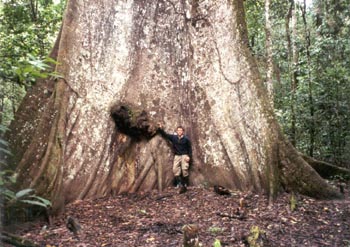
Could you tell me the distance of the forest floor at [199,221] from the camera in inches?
185

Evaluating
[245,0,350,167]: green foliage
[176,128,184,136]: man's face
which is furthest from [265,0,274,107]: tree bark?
[176,128,184,136]: man's face

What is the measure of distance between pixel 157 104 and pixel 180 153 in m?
1.01

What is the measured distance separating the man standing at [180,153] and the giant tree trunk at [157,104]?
0.16 metres

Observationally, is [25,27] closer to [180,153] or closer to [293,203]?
[180,153]

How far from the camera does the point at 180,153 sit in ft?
23.1

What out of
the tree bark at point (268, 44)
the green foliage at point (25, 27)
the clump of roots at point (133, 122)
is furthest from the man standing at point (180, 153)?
the tree bark at point (268, 44)

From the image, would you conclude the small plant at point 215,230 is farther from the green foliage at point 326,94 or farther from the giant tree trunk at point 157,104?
the green foliage at point 326,94

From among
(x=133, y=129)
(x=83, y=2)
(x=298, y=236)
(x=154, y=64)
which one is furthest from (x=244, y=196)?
(x=83, y=2)

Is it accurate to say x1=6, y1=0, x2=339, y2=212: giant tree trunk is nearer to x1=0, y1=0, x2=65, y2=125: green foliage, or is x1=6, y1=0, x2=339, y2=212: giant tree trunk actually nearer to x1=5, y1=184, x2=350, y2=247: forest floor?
x1=5, y1=184, x2=350, y2=247: forest floor

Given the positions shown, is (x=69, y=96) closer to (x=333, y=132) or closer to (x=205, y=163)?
(x=205, y=163)

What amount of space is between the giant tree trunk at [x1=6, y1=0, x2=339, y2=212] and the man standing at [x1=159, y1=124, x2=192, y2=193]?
16 centimetres

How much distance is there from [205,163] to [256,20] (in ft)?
28.3

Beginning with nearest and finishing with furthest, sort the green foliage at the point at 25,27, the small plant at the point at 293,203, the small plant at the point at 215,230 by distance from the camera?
the small plant at the point at 215,230 < the small plant at the point at 293,203 < the green foliage at the point at 25,27

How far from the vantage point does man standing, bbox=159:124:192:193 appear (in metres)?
7.02
